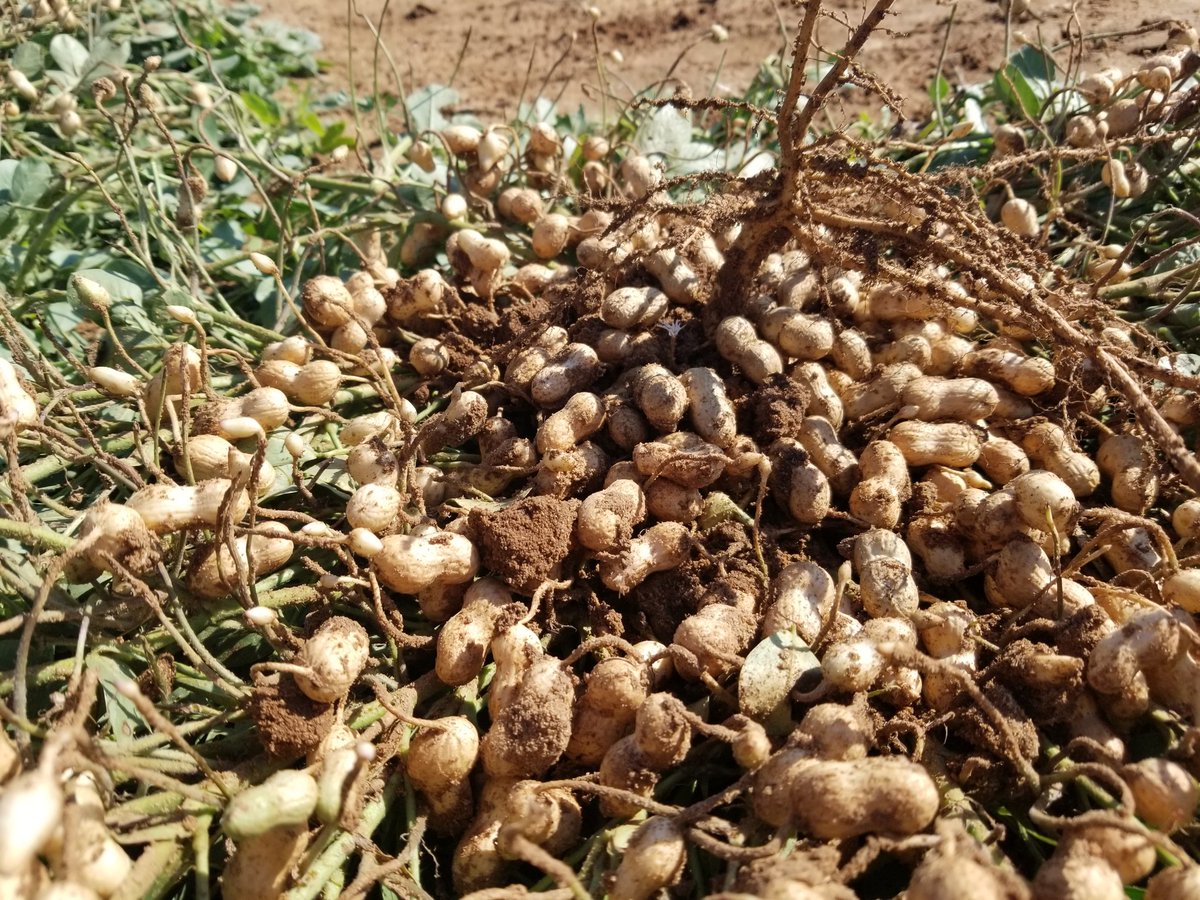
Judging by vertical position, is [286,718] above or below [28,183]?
below

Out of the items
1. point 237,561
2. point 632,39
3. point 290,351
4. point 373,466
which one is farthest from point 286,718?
point 632,39

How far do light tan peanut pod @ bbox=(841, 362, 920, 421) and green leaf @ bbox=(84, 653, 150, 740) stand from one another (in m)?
1.40

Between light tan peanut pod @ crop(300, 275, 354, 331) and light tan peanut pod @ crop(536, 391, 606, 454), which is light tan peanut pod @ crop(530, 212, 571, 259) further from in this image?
light tan peanut pod @ crop(536, 391, 606, 454)

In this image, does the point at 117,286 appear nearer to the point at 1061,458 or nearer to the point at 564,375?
the point at 564,375

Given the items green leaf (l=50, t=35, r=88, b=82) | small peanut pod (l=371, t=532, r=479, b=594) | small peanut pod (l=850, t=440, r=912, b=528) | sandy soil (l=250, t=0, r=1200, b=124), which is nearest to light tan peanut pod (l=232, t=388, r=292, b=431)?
small peanut pod (l=371, t=532, r=479, b=594)

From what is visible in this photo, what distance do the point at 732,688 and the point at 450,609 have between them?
1.69 ft

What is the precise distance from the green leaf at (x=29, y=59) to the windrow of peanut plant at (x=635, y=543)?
792mm

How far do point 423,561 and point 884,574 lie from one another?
2.55 ft

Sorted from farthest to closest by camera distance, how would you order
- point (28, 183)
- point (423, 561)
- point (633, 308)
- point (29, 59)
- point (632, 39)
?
1. point (632, 39)
2. point (29, 59)
3. point (28, 183)
4. point (633, 308)
5. point (423, 561)

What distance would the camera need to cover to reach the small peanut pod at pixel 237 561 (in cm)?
130

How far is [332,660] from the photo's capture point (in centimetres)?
126

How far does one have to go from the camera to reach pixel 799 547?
5.18 feet

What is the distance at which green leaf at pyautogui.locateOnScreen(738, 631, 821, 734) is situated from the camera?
51.1 inches

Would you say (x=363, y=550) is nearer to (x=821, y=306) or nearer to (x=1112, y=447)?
(x=821, y=306)
